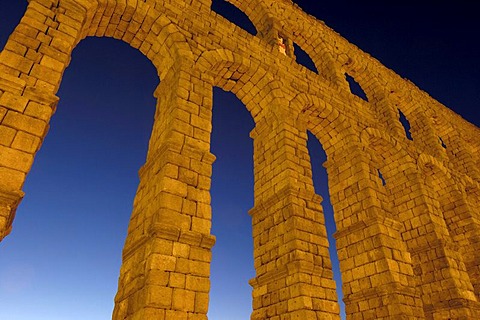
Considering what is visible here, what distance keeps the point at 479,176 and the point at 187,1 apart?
15526 millimetres

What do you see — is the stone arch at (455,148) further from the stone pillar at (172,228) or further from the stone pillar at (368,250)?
the stone pillar at (172,228)

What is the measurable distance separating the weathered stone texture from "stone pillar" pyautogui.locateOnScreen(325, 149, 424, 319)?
0.11 feet

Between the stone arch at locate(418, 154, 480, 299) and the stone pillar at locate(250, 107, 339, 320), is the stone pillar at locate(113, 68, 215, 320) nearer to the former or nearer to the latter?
the stone pillar at locate(250, 107, 339, 320)

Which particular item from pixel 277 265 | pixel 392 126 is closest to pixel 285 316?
pixel 277 265

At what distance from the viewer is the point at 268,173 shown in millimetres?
8680

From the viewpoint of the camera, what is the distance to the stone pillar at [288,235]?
6.39 metres

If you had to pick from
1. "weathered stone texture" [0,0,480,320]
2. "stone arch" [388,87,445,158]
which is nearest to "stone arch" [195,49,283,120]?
"weathered stone texture" [0,0,480,320]

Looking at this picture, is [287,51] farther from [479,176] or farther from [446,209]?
[479,176]

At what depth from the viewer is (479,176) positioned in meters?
15.6

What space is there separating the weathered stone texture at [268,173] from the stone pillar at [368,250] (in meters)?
0.03

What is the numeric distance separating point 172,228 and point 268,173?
417 cm

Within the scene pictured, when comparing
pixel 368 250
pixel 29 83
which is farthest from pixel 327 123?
pixel 29 83

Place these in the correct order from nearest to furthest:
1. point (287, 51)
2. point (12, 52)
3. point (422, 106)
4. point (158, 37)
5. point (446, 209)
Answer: point (12, 52) → point (158, 37) → point (287, 51) → point (446, 209) → point (422, 106)

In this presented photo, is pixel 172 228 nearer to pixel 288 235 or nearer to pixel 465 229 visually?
pixel 288 235
